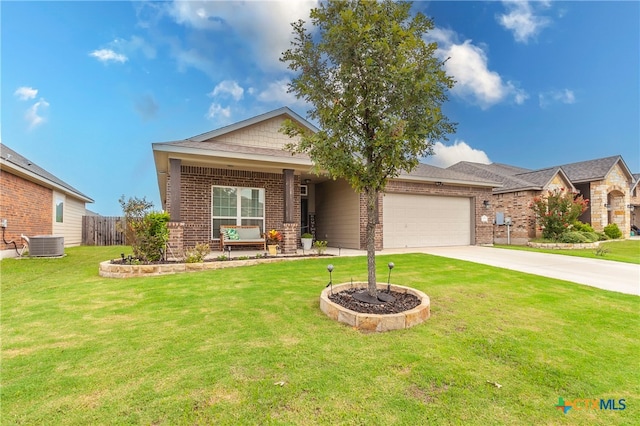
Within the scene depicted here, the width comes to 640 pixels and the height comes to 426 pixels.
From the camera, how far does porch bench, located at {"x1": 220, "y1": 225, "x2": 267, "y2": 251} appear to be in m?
10.2

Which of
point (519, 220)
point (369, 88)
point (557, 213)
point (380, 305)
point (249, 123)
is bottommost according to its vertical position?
point (380, 305)

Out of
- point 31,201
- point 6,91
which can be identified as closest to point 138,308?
point 31,201

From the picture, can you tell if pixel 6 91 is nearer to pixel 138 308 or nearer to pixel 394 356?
pixel 138 308

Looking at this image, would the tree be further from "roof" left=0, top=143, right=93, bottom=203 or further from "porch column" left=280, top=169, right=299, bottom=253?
"roof" left=0, top=143, right=93, bottom=203

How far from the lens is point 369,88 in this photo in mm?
3871

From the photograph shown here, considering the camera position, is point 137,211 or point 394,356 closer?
point 394,356

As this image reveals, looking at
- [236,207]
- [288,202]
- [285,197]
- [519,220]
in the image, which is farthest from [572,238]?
[236,207]

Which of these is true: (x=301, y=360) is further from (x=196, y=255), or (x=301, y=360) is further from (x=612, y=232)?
(x=612, y=232)

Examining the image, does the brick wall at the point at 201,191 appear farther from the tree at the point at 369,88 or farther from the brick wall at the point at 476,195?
the tree at the point at 369,88

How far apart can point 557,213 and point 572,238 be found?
1.30 meters

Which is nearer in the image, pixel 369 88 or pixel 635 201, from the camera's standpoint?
pixel 369 88

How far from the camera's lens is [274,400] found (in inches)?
86.4

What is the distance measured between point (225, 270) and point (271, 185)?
499 cm

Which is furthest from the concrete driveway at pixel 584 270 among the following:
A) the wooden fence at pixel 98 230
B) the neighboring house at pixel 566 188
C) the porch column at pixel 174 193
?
the wooden fence at pixel 98 230
